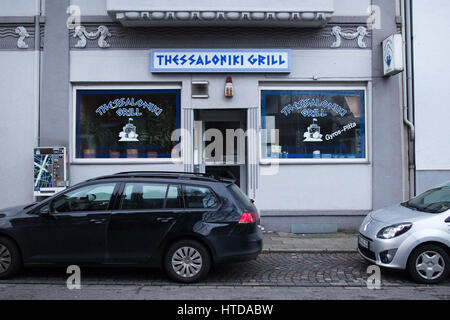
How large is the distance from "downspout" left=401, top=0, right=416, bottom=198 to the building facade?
0.18 m

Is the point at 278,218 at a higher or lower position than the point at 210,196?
lower

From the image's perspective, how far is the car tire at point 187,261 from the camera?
6.23m

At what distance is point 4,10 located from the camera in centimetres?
1023

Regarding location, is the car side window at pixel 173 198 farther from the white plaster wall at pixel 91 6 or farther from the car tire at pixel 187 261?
the white plaster wall at pixel 91 6

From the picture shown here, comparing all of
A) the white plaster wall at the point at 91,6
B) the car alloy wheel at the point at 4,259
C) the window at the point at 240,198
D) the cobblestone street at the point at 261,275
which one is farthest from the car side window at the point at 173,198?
the white plaster wall at the point at 91,6

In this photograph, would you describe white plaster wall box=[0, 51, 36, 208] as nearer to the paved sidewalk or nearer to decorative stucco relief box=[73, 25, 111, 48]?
decorative stucco relief box=[73, 25, 111, 48]

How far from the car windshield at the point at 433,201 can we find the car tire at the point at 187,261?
3664 mm

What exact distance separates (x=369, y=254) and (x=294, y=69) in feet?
16.8

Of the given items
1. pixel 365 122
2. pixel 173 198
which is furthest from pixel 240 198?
pixel 365 122

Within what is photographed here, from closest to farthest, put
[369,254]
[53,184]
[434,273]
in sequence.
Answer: [434,273], [369,254], [53,184]

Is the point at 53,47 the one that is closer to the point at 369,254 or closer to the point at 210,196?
the point at 210,196

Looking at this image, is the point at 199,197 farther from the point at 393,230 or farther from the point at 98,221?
the point at 393,230

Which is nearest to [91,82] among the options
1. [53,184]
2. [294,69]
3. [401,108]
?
[53,184]

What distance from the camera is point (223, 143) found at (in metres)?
11.3
